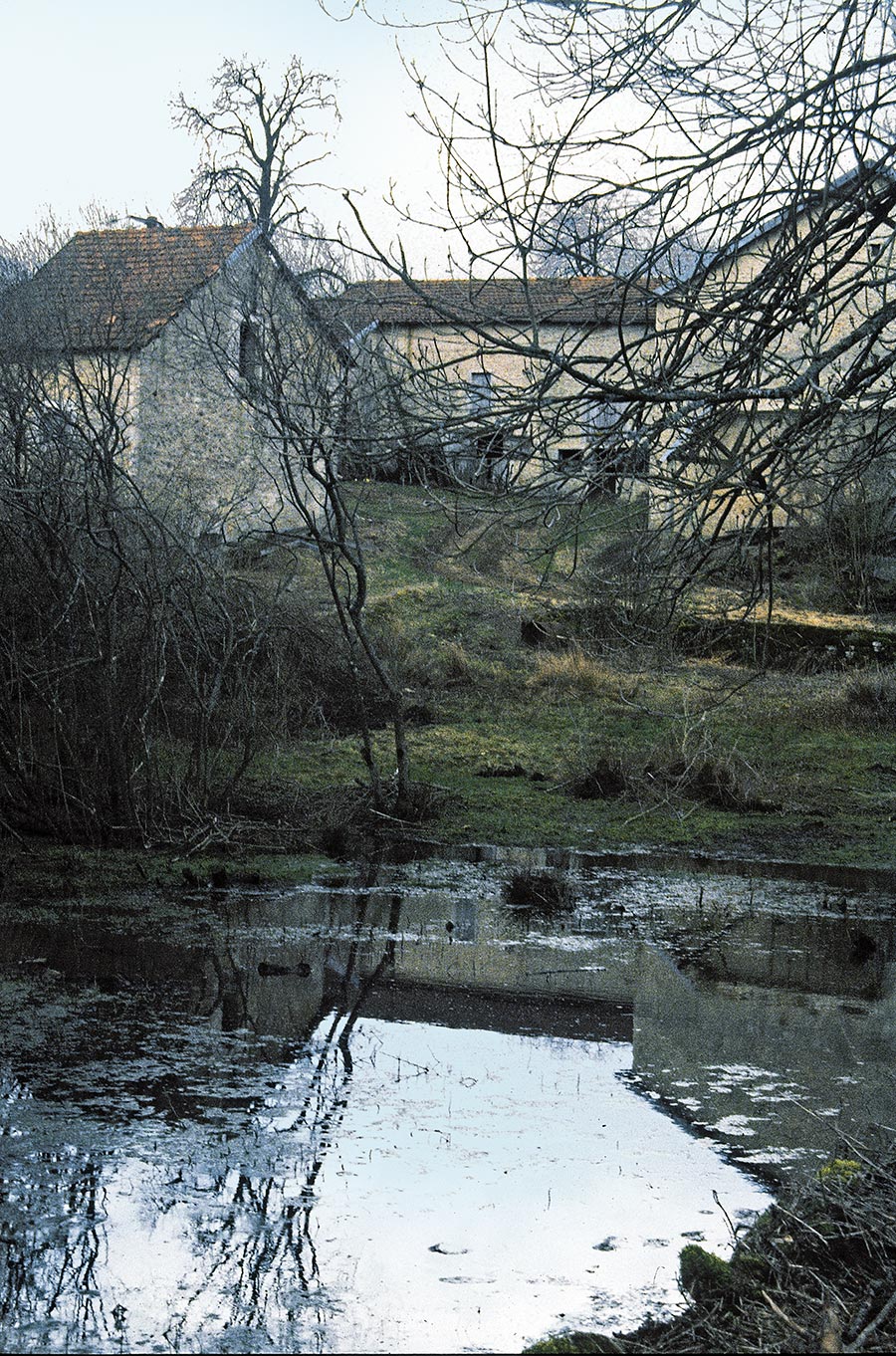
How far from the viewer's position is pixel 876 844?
11.5m

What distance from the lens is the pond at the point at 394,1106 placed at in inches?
145

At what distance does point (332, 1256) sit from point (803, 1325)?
52.3 inches

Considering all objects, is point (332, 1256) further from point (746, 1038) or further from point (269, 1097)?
point (746, 1038)

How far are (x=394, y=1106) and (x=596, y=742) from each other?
33.9ft

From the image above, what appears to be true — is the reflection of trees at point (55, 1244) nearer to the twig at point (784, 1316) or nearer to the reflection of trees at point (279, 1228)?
the reflection of trees at point (279, 1228)

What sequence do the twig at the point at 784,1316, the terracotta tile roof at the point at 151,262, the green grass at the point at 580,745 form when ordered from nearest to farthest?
the twig at the point at 784,1316
the green grass at the point at 580,745
the terracotta tile roof at the point at 151,262

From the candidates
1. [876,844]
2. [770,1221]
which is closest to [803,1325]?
[770,1221]

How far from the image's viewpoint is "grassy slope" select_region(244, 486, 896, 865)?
1180 centimetres

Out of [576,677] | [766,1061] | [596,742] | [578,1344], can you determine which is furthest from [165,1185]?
[576,677]

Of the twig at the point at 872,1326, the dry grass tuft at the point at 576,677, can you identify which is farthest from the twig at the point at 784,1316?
the dry grass tuft at the point at 576,677

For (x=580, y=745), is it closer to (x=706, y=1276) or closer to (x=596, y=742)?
(x=596, y=742)

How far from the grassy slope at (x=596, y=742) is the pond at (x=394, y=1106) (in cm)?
214

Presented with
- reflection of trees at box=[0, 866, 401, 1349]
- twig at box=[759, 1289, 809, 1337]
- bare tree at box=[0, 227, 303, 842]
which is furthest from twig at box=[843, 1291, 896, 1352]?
bare tree at box=[0, 227, 303, 842]

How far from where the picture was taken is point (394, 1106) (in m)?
5.18
